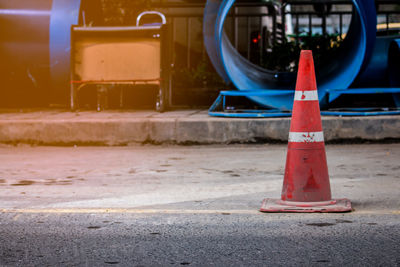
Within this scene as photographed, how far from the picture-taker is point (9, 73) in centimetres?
1103

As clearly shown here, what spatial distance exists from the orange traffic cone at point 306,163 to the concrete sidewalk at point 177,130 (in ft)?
11.4

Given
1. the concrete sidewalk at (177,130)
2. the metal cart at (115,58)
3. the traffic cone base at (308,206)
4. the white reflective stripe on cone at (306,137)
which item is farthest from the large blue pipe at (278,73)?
the traffic cone base at (308,206)

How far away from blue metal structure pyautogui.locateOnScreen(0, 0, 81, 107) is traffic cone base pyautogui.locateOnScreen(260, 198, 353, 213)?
242 inches

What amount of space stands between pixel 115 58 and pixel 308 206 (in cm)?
595

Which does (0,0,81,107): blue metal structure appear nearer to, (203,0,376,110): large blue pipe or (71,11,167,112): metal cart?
(71,11,167,112): metal cart

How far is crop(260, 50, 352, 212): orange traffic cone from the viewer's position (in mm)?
4695

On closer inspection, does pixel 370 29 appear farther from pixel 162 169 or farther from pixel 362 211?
pixel 362 211

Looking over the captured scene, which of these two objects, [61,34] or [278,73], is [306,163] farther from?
[61,34]

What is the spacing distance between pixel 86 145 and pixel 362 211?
473 cm

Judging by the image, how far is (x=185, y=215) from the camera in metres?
4.53

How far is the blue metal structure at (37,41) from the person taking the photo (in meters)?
10.1

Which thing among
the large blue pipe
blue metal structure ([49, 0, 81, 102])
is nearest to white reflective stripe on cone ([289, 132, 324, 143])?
the large blue pipe

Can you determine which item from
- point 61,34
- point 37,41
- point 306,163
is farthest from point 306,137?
point 37,41

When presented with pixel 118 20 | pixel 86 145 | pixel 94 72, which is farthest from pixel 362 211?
pixel 118 20
